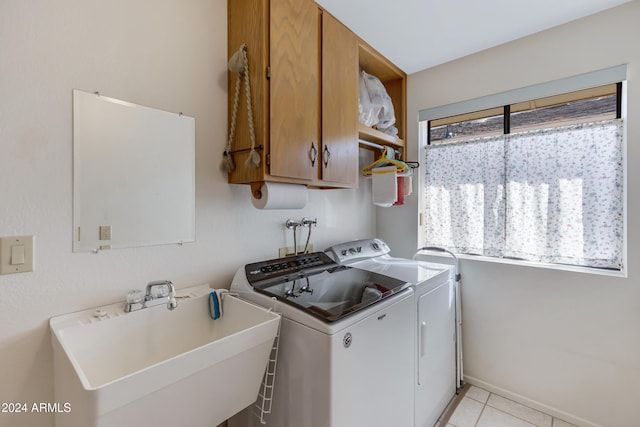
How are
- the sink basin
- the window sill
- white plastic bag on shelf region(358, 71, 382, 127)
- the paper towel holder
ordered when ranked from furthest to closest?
white plastic bag on shelf region(358, 71, 382, 127) → the window sill → the paper towel holder → the sink basin

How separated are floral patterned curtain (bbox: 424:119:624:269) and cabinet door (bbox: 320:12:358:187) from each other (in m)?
0.99

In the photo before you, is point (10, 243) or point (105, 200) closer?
point (10, 243)

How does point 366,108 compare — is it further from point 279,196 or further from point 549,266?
point 549,266

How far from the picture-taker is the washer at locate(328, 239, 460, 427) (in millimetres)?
1589

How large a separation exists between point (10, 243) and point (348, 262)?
1.66 meters

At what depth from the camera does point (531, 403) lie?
76.3 inches

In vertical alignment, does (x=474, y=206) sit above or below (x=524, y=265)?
above

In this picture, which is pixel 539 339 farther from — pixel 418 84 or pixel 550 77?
pixel 418 84

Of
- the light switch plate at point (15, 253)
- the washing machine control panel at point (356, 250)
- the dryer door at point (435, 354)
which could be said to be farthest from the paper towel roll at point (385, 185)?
the light switch plate at point (15, 253)

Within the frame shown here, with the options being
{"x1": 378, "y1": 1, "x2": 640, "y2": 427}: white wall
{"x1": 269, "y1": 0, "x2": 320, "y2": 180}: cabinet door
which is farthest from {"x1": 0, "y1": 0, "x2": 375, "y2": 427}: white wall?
{"x1": 378, "y1": 1, "x2": 640, "y2": 427}: white wall

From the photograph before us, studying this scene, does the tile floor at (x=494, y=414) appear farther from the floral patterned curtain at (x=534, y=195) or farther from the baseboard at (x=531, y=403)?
the floral patterned curtain at (x=534, y=195)

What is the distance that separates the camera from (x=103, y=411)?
684 mm

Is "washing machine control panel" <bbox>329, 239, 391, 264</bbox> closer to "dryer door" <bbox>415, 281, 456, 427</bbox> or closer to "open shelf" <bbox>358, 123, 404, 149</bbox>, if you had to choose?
"dryer door" <bbox>415, 281, 456, 427</bbox>

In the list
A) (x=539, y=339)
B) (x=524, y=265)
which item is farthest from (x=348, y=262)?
(x=539, y=339)
